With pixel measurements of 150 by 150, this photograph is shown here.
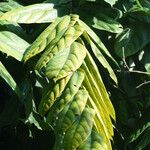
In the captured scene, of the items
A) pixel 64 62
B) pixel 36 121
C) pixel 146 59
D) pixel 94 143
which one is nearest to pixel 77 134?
pixel 94 143

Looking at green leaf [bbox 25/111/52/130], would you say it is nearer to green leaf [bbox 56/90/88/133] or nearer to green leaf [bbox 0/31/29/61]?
green leaf [bbox 0/31/29/61]

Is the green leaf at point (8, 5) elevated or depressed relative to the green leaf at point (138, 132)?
elevated

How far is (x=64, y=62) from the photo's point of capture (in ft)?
2.56

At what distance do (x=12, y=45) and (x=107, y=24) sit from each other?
344mm

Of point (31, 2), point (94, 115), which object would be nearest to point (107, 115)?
point (94, 115)

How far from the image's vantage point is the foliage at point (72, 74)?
77cm

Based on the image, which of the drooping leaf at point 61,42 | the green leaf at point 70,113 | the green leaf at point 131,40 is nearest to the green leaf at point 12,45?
the drooping leaf at point 61,42

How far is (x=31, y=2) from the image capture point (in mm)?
1354

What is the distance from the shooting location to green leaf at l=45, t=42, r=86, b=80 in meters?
0.76

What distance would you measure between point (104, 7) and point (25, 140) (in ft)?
1.62

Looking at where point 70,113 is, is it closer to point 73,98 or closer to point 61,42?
point 73,98

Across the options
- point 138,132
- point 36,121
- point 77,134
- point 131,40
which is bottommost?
point 138,132

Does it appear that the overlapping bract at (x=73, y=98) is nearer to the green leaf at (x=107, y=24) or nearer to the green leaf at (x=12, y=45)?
the green leaf at (x=12, y=45)

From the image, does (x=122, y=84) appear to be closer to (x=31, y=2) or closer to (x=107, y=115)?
(x=31, y=2)
